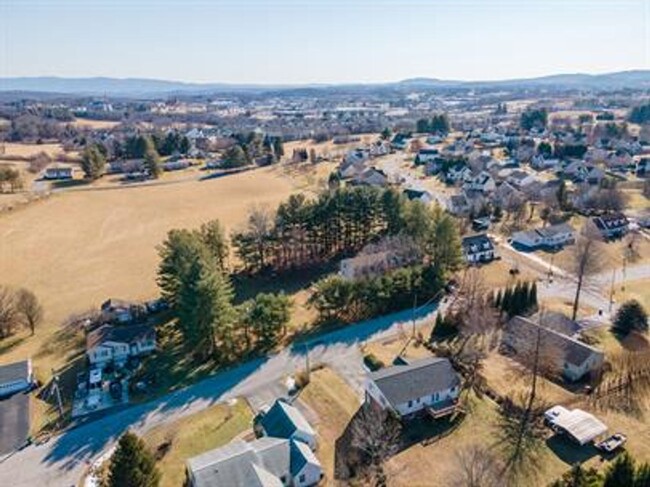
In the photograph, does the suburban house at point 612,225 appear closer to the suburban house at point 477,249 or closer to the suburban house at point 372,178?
the suburban house at point 477,249

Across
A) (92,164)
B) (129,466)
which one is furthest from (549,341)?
(92,164)

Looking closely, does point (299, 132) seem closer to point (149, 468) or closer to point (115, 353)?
point (115, 353)

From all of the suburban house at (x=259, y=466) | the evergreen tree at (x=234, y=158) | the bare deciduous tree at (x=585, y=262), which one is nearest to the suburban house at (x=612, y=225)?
the bare deciduous tree at (x=585, y=262)

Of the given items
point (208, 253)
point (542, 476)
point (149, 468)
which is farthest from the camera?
point (208, 253)

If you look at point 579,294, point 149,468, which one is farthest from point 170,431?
point 579,294

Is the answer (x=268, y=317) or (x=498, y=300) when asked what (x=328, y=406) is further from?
(x=498, y=300)

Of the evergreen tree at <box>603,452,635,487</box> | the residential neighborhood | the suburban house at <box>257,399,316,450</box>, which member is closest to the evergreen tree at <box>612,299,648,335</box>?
the residential neighborhood

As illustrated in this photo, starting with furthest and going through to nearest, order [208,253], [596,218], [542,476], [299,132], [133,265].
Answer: [299,132]
[596,218]
[133,265]
[208,253]
[542,476]
